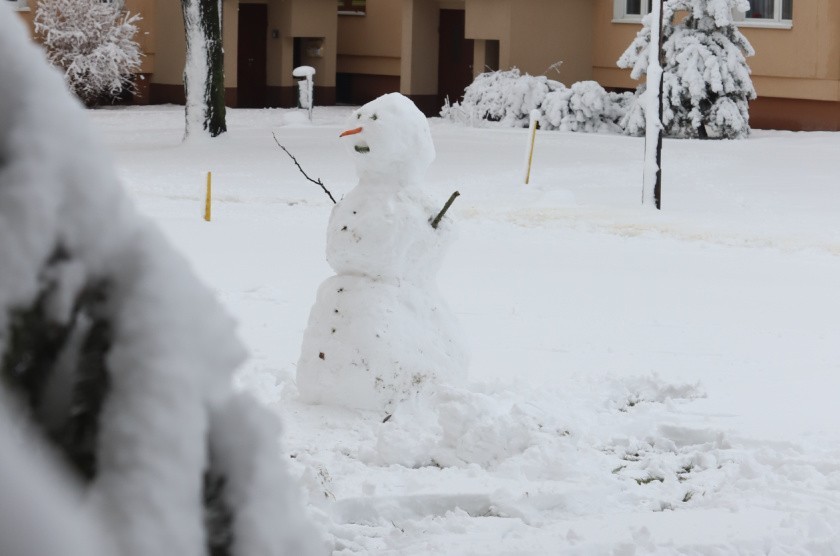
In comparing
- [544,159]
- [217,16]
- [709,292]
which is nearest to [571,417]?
[709,292]

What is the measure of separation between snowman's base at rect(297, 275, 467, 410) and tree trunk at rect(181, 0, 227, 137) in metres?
16.4

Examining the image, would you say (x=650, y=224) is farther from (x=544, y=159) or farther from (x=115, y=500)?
(x=115, y=500)

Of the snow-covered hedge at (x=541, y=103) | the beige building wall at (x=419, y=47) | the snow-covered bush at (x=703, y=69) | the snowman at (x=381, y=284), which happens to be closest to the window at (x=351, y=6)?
the beige building wall at (x=419, y=47)

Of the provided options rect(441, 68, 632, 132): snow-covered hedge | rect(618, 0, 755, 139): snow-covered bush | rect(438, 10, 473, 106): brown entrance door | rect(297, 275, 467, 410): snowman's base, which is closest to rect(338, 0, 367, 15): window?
rect(438, 10, 473, 106): brown entrance door

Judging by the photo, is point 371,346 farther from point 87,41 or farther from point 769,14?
point 87,41

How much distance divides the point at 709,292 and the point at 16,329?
34.1 ft

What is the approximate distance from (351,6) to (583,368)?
26.2m

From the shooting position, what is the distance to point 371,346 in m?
6.98

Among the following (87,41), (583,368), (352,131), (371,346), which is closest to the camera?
(371,346)

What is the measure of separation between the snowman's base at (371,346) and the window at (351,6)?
26.8 meters

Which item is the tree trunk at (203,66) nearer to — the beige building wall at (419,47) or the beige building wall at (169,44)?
the beige building wall at (419,47)

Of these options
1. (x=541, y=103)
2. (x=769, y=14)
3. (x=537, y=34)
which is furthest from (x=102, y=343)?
(x=537, y=34)

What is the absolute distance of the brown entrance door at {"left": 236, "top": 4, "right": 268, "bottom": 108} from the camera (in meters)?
32.2

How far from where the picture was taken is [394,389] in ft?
23.0
